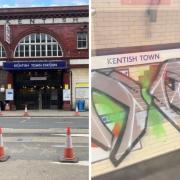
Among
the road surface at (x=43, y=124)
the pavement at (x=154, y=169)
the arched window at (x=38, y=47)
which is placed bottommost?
the road surface at (x=43, y=124)

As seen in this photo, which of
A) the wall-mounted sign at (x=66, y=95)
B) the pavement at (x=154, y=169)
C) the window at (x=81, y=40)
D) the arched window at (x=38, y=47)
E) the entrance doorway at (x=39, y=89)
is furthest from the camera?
the entrance doorway at (x=39, y=89)

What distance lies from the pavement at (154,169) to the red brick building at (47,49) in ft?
99.4

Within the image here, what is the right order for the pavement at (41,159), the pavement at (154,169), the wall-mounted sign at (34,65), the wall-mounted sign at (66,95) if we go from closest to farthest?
the pavement at (154,169) < the pavement at (41,159) < the wall-mounted sign at (34,65) < the wall-mounted sign at (66,95)

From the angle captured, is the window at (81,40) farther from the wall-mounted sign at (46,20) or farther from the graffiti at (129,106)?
the graffiti at (129,106)

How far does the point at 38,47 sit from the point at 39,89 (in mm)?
3636

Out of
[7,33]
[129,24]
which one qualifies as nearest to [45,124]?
[129,24]

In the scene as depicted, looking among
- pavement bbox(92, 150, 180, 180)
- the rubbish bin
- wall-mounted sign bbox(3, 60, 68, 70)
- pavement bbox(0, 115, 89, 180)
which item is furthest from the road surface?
pavement bbox(92, 150, 180, 180)

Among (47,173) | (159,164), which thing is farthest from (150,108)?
(47,173)

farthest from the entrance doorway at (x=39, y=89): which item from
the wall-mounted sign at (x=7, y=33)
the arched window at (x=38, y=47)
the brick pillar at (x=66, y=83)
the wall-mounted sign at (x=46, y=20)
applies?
the wall-mounted sign at (x=46, y=20)

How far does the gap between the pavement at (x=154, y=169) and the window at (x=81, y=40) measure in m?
A: 31.2

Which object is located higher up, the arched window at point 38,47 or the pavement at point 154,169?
the arched window at point 38,47

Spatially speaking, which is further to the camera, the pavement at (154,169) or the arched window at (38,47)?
the arched window at (38,47)

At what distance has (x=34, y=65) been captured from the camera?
3453 centimetres

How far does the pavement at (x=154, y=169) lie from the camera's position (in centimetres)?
432
